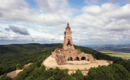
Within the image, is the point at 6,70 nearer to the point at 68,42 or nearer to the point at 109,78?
the point at 68,42

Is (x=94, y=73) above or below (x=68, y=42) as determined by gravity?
below

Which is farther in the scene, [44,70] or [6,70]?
[6,70]

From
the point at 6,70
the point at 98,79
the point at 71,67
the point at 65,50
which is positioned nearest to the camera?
the point at 98,79

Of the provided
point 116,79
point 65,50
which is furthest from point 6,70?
point 116,79

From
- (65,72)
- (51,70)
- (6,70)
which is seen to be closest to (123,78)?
(65,72)

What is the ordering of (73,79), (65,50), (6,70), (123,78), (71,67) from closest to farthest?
(73,79) < (71,67) < (123,78) < (65,50) < (6,70)

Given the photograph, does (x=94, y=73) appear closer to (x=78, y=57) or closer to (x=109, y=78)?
(x=109, y=78)

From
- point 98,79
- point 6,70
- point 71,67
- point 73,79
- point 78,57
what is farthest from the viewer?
point 6,70

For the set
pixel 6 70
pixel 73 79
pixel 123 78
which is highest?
pixel 73 79

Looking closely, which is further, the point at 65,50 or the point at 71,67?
Result: the point at 65,50
